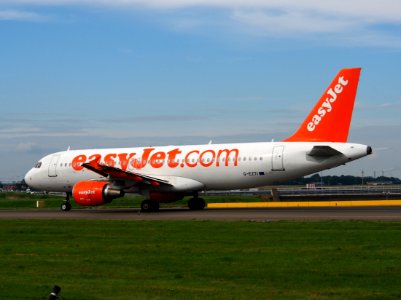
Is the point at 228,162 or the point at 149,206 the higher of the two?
the point at 228,162

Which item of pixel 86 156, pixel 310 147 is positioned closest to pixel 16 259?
pixel 310 147

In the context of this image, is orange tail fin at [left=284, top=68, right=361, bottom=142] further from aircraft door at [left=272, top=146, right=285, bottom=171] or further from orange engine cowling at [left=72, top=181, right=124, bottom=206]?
orange engine cowling at [left=72, top=181, right=124, bottom=206]

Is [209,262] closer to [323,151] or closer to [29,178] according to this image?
[323,151]

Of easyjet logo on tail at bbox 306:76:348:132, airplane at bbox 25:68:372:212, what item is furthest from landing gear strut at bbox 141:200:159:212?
easyjet logo on tail at bbox 306:76:348:132

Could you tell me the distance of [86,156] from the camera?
4703cm

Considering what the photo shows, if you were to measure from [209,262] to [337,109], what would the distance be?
24.5 meters

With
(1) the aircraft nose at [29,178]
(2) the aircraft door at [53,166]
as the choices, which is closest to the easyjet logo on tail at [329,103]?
(2) the aircraft door at [53,166]

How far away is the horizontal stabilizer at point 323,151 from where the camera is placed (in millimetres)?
38469

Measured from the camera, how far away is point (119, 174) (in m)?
40.8

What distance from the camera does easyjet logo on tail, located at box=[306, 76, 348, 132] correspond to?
39875 millimetres

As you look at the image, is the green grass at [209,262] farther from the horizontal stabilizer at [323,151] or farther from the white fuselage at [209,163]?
the white fuselage at [209,163]

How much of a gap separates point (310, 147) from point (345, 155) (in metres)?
1.85

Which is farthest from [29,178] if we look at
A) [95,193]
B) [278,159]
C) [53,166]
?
[278,159]

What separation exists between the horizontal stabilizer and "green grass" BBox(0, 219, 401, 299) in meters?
11.6
